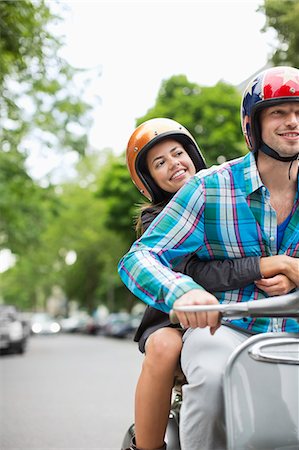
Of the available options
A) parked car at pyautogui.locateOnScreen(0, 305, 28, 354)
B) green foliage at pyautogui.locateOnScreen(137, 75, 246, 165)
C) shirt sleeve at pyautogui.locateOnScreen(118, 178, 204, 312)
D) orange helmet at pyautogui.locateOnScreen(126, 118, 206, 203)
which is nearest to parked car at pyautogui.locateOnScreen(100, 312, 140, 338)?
green foliage at pyautogui.locateOnScreen(137, 75, 246, 165)

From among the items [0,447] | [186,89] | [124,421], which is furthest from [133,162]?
[186,89]

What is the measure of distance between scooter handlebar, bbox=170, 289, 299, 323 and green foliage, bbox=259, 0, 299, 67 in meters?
16.0

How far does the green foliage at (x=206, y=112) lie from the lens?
2541 centimetres

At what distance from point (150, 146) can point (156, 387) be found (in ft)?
4.36

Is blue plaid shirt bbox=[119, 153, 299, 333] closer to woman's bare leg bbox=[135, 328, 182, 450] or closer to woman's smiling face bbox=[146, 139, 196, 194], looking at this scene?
woman's bare leg bbox=[135, 328, 182, 450]

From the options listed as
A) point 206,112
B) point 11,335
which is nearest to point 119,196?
point 206,112

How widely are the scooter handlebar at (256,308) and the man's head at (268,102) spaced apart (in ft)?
2.20

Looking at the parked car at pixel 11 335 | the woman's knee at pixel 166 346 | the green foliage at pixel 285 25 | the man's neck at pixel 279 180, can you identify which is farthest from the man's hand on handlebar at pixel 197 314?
the parked car at pixel 11 335

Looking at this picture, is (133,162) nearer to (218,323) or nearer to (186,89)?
(218,323)

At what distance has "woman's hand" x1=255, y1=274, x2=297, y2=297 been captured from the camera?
2.58m

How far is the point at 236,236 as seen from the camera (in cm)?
Result: 266

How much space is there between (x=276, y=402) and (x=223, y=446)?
0.25 metres

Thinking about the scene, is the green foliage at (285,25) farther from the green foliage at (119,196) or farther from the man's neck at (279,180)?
the man's neck at (279,180)

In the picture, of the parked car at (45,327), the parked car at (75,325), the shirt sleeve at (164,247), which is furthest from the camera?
the parked car at (75,325)
